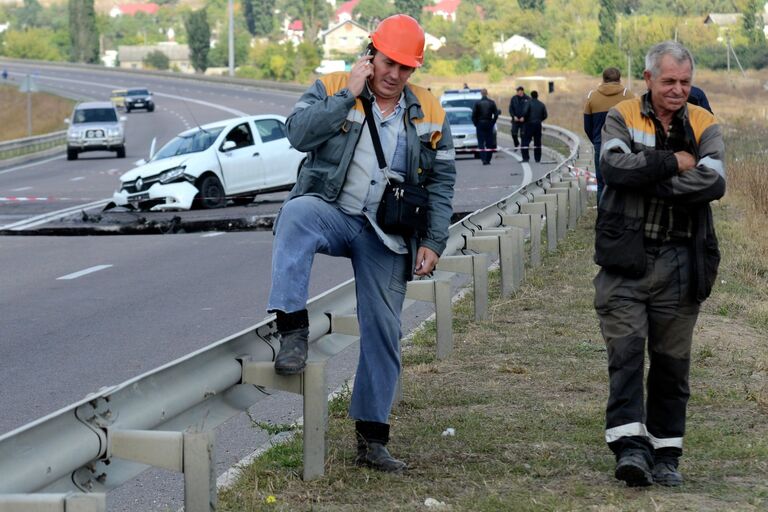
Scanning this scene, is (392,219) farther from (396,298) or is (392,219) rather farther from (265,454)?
(265,454)

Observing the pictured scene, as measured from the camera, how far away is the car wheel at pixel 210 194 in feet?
76.7

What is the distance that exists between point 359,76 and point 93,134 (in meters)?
40.2

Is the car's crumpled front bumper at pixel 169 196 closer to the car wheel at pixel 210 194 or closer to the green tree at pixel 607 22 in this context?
the car wheel at pixel 210 194

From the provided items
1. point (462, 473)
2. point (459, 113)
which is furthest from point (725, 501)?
point (459, 113)

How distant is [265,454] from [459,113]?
35.8 meters

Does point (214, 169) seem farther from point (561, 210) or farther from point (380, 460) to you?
point (380, 460)

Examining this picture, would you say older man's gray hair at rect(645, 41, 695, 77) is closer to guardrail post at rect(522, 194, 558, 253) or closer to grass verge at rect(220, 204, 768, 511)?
grass verge at rect(220, 204, 768, 511)

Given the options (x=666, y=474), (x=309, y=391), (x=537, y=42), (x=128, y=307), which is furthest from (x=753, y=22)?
(x=537, y=42)

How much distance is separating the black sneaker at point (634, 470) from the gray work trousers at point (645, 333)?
0.07 m

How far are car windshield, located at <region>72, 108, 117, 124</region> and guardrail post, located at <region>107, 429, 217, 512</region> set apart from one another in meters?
42.2

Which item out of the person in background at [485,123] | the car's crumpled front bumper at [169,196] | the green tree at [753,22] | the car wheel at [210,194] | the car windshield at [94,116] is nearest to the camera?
the car's crumpled front bumper at [169,196]

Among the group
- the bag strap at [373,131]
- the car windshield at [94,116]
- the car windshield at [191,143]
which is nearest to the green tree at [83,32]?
the car windshield at [94,116]

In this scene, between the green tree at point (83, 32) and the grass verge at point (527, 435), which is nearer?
the grass verge at point (527, 435)

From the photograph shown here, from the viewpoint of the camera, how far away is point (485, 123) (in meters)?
36.9
